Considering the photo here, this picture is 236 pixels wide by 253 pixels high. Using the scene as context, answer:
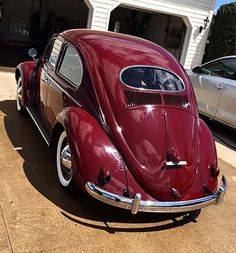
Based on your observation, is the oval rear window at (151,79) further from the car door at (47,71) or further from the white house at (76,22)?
the white house at (76,22)

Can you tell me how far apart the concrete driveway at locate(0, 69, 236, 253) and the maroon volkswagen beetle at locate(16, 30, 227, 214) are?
0.94ft

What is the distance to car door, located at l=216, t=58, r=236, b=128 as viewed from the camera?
6.60m

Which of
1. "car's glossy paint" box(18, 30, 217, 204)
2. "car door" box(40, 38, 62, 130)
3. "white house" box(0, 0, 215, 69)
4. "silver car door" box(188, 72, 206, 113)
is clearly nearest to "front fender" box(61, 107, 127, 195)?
"car's glossy paint" box(18, 30, 217, 204)

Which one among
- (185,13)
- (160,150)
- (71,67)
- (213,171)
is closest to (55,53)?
(71,67)

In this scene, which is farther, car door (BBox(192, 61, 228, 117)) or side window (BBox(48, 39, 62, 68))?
car door (BBox(192, 61, 228, 117))

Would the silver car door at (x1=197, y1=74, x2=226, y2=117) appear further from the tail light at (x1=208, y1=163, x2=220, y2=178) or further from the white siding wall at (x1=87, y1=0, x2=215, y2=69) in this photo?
the white siding wall at (x1=87, y1=0, x2=215, y2=69)

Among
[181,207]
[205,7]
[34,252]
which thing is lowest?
[34,252]

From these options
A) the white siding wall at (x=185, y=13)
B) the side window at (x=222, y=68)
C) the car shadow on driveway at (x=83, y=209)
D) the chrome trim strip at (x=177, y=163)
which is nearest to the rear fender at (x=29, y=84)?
the car shadow on driveway at (x=83, y=209)

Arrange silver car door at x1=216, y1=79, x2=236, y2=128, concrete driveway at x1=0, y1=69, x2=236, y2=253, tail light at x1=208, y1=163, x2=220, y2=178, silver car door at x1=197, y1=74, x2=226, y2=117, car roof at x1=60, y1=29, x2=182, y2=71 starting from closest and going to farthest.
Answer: concrete driveway at x1=0, y1=69, x2=236, y2=253
tail light at x1=208, y1=163, x2=220, y2=178
car roof at x1=60, y1=29, x2=182, y2=71
silver car door at x1=216, y1=79, x2=236, y2=128
silver car door at x1=197, y1=74, x2=226, y2=117

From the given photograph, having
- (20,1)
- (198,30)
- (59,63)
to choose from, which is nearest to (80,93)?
(59,63)

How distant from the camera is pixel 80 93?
3801 millimetres

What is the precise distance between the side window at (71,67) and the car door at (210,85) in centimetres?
353

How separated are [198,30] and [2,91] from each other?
24.7 feet

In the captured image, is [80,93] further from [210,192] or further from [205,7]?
[205,7]
